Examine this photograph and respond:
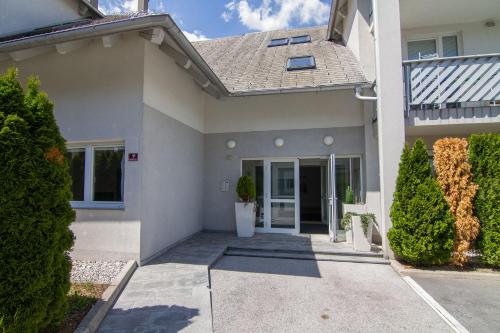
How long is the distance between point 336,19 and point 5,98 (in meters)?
11.6

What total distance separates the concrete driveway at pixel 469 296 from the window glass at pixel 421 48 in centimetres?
651

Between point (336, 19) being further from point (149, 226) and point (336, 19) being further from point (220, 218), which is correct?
point (149, 226)

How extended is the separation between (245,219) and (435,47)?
803cm

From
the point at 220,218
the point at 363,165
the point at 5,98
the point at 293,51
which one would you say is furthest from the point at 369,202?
the point at 5,98

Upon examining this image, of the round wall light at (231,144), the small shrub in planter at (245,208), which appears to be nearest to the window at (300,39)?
the round wall light at (231,144)

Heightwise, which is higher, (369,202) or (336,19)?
(336,19)

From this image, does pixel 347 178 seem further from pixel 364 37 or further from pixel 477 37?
pixel 477 37

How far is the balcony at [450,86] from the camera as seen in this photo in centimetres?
661

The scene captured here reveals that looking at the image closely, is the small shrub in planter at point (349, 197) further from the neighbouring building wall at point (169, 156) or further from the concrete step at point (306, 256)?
the neighbouring building wall at point (169, 156)

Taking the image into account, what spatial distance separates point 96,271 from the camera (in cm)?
550

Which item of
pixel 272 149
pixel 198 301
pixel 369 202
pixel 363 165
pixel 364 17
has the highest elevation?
pixel 364 17

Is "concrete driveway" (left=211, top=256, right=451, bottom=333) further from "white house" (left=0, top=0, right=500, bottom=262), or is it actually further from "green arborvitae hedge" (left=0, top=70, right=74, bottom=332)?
"green arborvitae hedge" (left=0, top=70, right=74, bottom=332)

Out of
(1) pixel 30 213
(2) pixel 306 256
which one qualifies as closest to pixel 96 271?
(1) pixel 30 213

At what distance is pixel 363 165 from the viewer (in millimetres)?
8680
